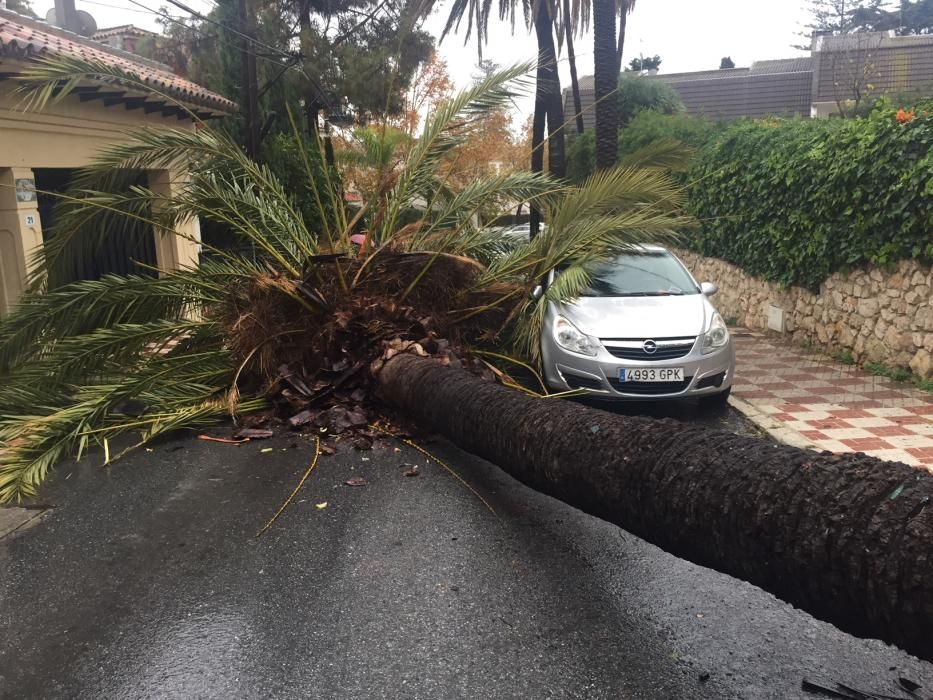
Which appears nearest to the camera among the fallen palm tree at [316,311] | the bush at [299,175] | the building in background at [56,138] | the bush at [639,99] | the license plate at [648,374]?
the fallen palm tree at [316,311]

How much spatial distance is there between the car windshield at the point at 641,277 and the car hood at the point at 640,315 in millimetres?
165

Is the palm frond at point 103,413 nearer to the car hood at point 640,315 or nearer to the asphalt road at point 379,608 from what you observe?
the asphalt road at point 379,608

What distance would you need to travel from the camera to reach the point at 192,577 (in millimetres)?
3951

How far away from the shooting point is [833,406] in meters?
7.45

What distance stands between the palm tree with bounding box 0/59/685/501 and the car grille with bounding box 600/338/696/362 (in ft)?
2.54

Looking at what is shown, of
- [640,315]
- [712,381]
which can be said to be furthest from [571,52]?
[712,381]

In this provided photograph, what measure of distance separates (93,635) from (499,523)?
2.21m

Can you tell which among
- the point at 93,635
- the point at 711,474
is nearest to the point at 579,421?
the point at 711,474

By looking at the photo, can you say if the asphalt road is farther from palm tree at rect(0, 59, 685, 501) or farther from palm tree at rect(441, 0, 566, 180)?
palm tree at rect(441, 0, 566, 180)

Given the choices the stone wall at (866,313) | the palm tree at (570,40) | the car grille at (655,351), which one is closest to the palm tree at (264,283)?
the car grille at (655,351)

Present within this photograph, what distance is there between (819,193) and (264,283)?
6.57m

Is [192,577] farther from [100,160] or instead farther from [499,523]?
[100,160]

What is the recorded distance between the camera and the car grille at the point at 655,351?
692cm

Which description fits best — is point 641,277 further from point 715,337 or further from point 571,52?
point 571,52
